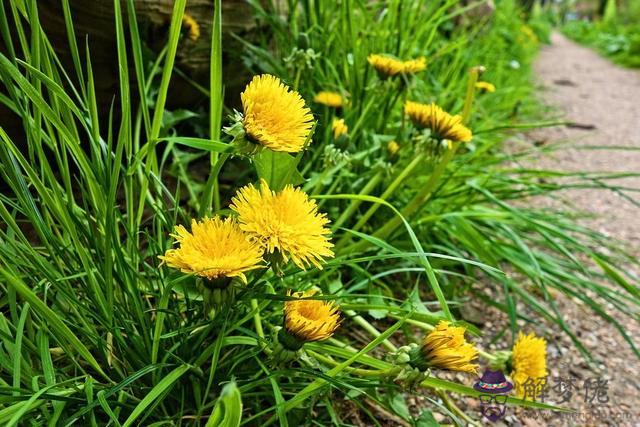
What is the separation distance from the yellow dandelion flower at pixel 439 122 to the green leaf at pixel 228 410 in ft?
1.79

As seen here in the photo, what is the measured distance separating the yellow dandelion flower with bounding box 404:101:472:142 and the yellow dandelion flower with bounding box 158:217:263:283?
44 cm

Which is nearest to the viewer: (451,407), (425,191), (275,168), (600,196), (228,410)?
(228,410)

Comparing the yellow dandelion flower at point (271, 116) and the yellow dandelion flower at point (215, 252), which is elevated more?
the yellow dandelion flower at point (271, 116)

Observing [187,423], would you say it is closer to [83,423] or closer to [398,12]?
[83,423]

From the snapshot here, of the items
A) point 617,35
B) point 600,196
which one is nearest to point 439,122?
point 600,196

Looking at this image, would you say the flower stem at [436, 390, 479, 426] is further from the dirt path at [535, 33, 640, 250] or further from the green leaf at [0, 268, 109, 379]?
the dirt path at [535, 33, 640, 250]

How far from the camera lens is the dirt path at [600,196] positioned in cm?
92

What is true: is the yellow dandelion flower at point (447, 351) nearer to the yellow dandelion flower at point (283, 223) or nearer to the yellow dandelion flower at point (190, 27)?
the yellow dandelion flower at point (283, 223)

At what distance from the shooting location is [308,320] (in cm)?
52

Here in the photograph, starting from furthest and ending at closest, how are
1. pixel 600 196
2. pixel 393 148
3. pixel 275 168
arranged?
pixel 600 196 < pixel 393 148 < pixel 275 168

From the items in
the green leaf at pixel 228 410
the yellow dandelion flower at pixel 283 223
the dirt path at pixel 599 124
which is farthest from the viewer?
the dirt path at pixel 599 124

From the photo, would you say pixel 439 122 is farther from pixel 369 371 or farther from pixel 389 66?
pixel 369 371

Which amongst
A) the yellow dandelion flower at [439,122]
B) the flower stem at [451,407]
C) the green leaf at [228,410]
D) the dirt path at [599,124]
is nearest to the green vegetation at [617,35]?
the dirt path at [599,124]

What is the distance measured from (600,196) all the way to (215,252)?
5.75ft
